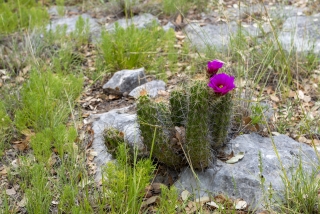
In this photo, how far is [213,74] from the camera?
257cm

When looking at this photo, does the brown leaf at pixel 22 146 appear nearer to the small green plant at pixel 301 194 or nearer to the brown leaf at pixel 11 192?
the brown leaf at pixel 11 192

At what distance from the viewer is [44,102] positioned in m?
3.23

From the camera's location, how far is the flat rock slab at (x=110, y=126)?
9.49 feet

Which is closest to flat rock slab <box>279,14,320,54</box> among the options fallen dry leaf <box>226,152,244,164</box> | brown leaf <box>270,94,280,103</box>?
brown leaf <box>270,94,280,103</box>

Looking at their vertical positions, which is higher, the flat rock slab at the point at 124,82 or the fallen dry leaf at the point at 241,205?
the flat rock slab at the point at 124,82

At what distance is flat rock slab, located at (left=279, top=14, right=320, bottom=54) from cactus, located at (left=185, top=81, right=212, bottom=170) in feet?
6.44

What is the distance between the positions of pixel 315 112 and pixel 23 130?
2386 millimetres

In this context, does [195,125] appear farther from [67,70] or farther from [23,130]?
[67,70]

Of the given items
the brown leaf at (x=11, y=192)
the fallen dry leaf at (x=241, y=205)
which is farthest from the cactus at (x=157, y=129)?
the brown leaf at (x=11, y=192)

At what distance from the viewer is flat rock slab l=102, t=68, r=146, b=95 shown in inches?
152

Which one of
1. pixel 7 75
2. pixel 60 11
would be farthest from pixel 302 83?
pixel 60 11

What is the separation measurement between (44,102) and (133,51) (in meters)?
1.13

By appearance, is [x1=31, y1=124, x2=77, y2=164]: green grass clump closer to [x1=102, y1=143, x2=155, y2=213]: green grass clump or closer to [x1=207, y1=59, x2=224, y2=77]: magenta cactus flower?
[x1=102, y1=143, x2=155, y2=213]: green grass clump

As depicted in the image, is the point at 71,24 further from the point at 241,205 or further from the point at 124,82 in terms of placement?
the point at 241,205
